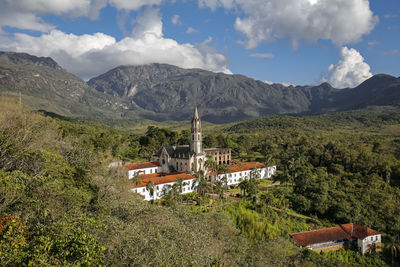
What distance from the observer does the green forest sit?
17125 millimetres

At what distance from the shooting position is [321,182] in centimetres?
6147

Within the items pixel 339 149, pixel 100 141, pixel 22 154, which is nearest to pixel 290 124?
pixel 339 149

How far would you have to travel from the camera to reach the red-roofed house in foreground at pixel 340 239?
43.5 metres

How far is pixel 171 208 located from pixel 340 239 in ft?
101

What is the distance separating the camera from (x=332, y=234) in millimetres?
46375

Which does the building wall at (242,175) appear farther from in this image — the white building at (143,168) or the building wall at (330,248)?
the building wall at (330,248)

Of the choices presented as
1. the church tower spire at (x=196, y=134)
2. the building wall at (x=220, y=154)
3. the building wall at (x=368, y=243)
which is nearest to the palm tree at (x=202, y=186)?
the church tower spire at (x=196, y=134)

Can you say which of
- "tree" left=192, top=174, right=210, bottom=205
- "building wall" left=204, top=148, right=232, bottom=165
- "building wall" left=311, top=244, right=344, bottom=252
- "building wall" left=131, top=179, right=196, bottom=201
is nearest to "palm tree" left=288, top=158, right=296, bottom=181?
"building wall" left=204, top=148, right=232, bottom=165

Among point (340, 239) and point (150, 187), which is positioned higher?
point (150, 187)

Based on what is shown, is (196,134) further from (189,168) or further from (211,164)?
(189,168)

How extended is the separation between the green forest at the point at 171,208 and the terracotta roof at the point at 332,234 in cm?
216

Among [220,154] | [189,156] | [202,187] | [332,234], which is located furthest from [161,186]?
[220,154]

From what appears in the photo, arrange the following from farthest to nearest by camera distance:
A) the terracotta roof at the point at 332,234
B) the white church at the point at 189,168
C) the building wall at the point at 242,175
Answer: the building wall at the point at 242,175, the white church at the point at 189,168, the terracotta roof at the point at 332,234

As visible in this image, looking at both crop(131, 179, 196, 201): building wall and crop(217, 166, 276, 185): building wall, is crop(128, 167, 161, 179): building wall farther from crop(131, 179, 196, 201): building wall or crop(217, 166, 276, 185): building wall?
crop(217, 166, 276, 185): building wall
